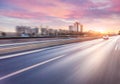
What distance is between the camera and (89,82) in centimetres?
588

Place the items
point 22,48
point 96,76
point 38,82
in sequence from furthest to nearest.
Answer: point 22,48, point 96,76, point 38,82

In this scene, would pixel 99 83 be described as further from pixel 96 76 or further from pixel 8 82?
pixel 8 82

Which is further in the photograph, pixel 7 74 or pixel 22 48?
pixel 22 48

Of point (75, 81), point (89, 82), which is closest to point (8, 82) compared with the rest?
point (75, 81)

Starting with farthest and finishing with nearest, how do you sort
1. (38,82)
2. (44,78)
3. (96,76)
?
(96,76) < (44,78) < (38,82)

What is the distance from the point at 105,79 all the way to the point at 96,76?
454mm

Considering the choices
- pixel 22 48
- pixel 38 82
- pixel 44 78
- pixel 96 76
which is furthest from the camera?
pixel 22 48

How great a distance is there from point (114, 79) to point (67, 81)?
173 cm

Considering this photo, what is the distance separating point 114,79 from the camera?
21.0 feet

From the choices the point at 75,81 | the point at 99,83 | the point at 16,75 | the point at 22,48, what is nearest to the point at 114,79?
the point at 99,83

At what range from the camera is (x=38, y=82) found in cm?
578

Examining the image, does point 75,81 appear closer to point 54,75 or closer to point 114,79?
point 54,75

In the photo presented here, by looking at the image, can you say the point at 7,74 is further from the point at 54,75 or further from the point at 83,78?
the point at 83,78

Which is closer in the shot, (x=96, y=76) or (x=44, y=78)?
(x=44, y=78)
